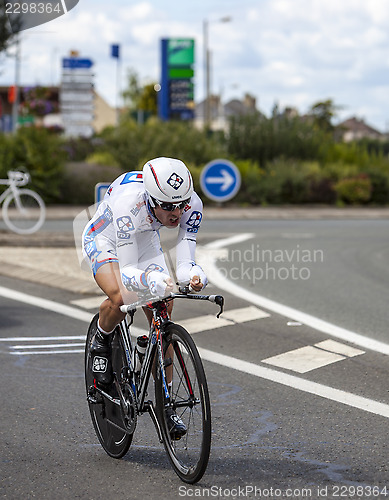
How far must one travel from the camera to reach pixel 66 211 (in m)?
24.9

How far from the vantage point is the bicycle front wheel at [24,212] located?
16.6 meters

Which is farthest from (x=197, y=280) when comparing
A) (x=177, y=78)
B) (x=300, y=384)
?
(x=177, y=78)

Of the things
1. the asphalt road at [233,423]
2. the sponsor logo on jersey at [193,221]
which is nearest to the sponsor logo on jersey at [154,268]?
the sponsor logo on jersey at [193,221]

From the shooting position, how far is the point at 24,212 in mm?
16844

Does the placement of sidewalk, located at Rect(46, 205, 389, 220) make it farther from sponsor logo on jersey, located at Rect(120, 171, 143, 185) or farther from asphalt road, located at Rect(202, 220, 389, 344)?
sponsor logo on jersey, located at Rect(120, 171, 143, 185)

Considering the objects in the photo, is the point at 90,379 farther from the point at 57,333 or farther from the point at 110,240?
the point at 57,333

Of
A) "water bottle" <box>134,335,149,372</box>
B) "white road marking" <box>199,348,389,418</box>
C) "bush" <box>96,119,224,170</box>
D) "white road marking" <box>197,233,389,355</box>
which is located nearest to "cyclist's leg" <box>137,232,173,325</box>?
"water bottle" <box>134,335,149,372</box>

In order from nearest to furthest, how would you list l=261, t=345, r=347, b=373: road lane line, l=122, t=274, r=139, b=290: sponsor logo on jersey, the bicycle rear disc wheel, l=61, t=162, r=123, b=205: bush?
l=122, t=274, r=139, b=290: sponsor logo on jersey
the bicycle rear disc wheel
l=261, t=345, r=347, b=373: road lane line
l=61, t=162, r=123, b=205: bush

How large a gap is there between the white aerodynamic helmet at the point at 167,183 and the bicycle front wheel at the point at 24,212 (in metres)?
12.5

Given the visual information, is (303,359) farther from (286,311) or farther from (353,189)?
(353,189)

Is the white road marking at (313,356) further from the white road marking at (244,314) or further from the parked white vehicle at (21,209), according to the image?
the parked white vehicle at (21,209)

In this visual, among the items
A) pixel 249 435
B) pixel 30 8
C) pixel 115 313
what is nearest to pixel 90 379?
pixel 115 313

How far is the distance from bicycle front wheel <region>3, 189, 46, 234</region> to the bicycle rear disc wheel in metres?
11.7

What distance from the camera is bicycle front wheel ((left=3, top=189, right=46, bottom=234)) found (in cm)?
1658
